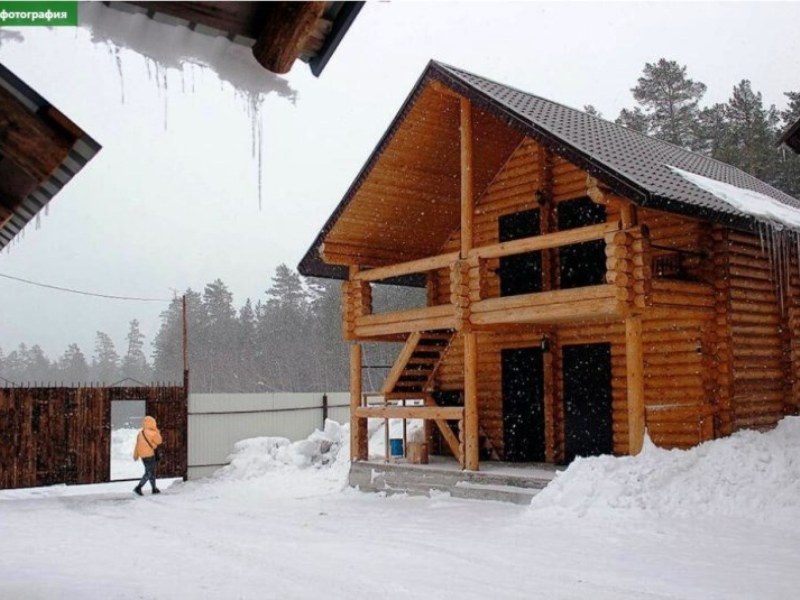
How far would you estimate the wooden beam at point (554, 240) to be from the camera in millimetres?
11781

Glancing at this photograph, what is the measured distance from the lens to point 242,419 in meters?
20.0

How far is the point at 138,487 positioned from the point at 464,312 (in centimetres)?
755

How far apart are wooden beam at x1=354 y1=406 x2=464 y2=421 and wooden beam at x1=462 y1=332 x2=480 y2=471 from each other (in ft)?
0.56

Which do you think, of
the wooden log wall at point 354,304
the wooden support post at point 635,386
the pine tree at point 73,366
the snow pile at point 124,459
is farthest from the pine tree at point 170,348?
the wooden support post at point 635,386

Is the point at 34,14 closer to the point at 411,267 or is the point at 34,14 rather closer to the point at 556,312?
the point at 556,312

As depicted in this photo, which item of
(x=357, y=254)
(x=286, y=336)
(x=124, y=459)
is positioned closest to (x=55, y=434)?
(x=357, y=254)

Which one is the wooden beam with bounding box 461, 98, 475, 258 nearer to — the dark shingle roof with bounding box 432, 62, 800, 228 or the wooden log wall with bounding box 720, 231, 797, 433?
the dark shingle roof with bounding box 432, 62, 800, 228

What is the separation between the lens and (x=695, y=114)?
4206 cm

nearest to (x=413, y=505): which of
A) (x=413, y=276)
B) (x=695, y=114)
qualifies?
(x=413, y=276)

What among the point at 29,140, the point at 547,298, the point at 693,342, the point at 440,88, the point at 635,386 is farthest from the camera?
the point at 440,88

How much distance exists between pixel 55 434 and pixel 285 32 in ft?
49.5

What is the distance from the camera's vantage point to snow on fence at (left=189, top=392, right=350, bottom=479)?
62.1ft

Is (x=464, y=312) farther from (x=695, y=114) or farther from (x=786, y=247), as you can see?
(x=695, y=114)

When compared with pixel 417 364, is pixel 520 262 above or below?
above
